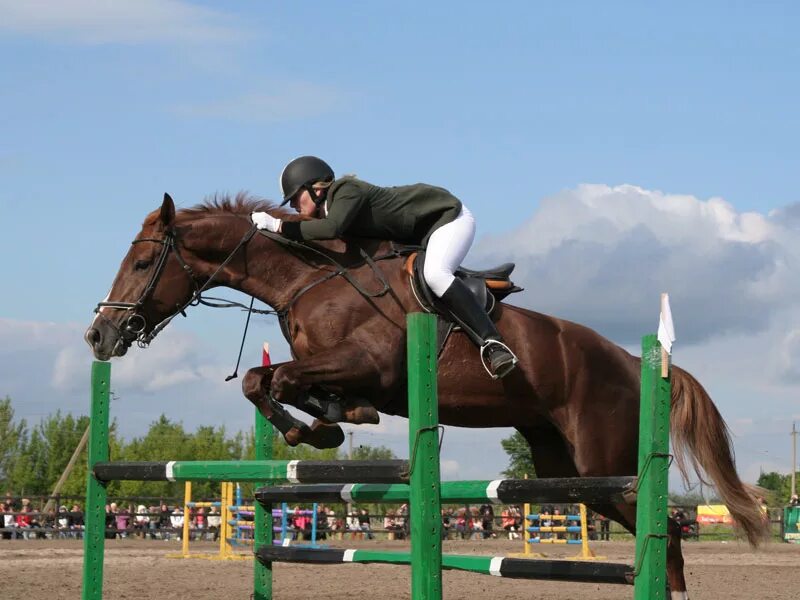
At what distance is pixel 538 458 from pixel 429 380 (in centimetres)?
253

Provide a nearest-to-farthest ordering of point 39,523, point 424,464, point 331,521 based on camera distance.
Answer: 1. point 424,464
2. point 39,523
3. point 331,521

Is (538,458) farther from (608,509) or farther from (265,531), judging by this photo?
(265,531)

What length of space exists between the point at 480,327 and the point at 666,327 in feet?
6.32

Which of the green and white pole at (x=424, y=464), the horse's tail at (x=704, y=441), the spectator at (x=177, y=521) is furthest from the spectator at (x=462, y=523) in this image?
the green and white pole at (x=424, y=464)

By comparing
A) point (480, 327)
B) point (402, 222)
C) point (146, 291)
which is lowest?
point (480, 327)

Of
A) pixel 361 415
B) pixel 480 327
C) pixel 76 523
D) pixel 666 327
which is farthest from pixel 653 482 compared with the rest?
pixel 76 523

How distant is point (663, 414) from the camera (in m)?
3.55

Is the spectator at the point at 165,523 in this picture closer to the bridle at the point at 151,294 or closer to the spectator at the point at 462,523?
the spectator at the point at 462,523

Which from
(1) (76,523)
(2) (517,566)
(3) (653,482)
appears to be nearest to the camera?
(3) (653,482)

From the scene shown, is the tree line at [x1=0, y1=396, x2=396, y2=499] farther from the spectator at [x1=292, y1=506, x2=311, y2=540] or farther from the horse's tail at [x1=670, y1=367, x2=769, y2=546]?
the horse's tail at [x1=670, y1=367, x2=769, y2=546]

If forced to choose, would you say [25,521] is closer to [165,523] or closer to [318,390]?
[165,523]

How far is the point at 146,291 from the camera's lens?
5602 millimetres

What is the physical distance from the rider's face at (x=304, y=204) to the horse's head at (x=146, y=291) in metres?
0.65

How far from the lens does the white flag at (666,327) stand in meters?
3.53
